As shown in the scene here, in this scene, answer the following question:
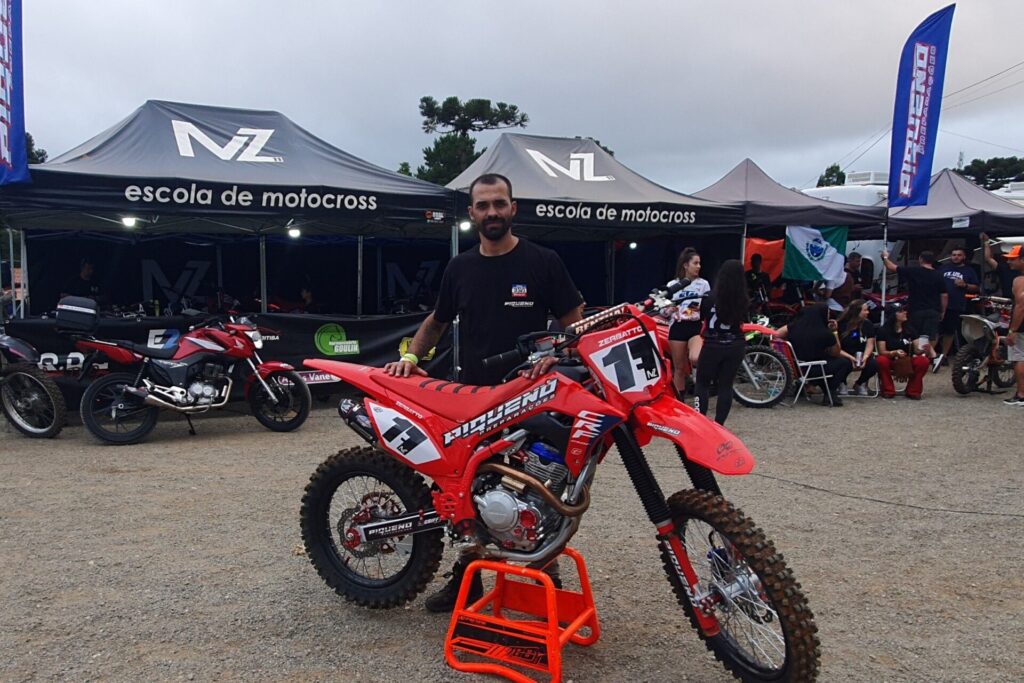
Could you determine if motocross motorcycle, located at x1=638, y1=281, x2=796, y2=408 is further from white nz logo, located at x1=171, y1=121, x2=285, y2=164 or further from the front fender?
the front fender

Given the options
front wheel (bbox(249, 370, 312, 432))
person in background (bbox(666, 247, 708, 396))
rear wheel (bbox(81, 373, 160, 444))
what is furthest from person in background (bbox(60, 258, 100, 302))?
person in background (bbox(666, 247, 708, 396))

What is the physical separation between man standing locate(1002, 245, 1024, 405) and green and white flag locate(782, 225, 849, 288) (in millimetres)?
2680

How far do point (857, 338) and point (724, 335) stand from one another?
3644 mm

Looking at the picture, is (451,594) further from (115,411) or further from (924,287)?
(924,287)

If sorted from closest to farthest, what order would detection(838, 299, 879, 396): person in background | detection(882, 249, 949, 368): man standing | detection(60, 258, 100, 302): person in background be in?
1. detection(838, 299, 879, 396): person in background
2. detection(882, 249, 949, 368): man standing
3. detection(60, 258, 100, 302): person in background

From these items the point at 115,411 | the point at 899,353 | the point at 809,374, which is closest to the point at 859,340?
the point at 899,353

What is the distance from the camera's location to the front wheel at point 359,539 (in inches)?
124

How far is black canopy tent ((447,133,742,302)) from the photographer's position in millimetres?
9117

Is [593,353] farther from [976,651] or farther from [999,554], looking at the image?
[999,554]

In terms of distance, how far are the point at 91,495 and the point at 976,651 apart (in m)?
4.96

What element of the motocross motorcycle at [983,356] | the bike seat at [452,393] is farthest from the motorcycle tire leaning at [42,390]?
the motocross motorcycle at [983,356]

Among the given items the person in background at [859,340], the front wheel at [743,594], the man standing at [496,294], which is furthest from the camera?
the person in background at [859,340]

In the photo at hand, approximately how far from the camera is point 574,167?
1058 centimetres

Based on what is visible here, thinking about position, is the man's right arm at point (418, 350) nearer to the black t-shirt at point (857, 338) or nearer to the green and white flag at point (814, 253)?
the black t-shirt at point (857, 338)
